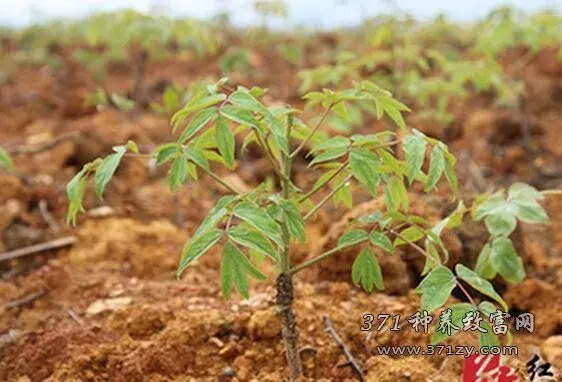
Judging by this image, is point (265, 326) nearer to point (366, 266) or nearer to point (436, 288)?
point (366, 266)

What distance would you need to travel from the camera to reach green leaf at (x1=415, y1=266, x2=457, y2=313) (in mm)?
1527

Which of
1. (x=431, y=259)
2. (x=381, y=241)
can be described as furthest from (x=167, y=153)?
(x=431, y=259)

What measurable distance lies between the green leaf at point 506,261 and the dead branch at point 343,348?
41 centimetres

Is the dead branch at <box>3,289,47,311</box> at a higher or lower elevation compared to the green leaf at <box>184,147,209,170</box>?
lower

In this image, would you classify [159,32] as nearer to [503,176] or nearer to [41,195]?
[41,195]

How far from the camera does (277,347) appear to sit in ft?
6.72

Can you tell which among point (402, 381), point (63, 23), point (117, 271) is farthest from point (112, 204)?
point (63, 23)

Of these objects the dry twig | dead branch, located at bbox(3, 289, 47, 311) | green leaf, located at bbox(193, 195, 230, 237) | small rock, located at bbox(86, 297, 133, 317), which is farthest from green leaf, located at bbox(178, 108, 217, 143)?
the dry twig

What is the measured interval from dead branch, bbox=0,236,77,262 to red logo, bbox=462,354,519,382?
5.74 ft

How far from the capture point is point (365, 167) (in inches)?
61.7

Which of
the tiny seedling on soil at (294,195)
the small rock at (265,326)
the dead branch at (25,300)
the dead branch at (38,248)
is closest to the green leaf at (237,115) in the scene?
the tiny seedling on soil at (294,195)

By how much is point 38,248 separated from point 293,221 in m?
1.67

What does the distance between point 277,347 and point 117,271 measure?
93 centimetres

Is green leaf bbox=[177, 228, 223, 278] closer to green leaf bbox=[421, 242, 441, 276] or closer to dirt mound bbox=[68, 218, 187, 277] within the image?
green leaf bbox=[421, 242, 441, 276]
